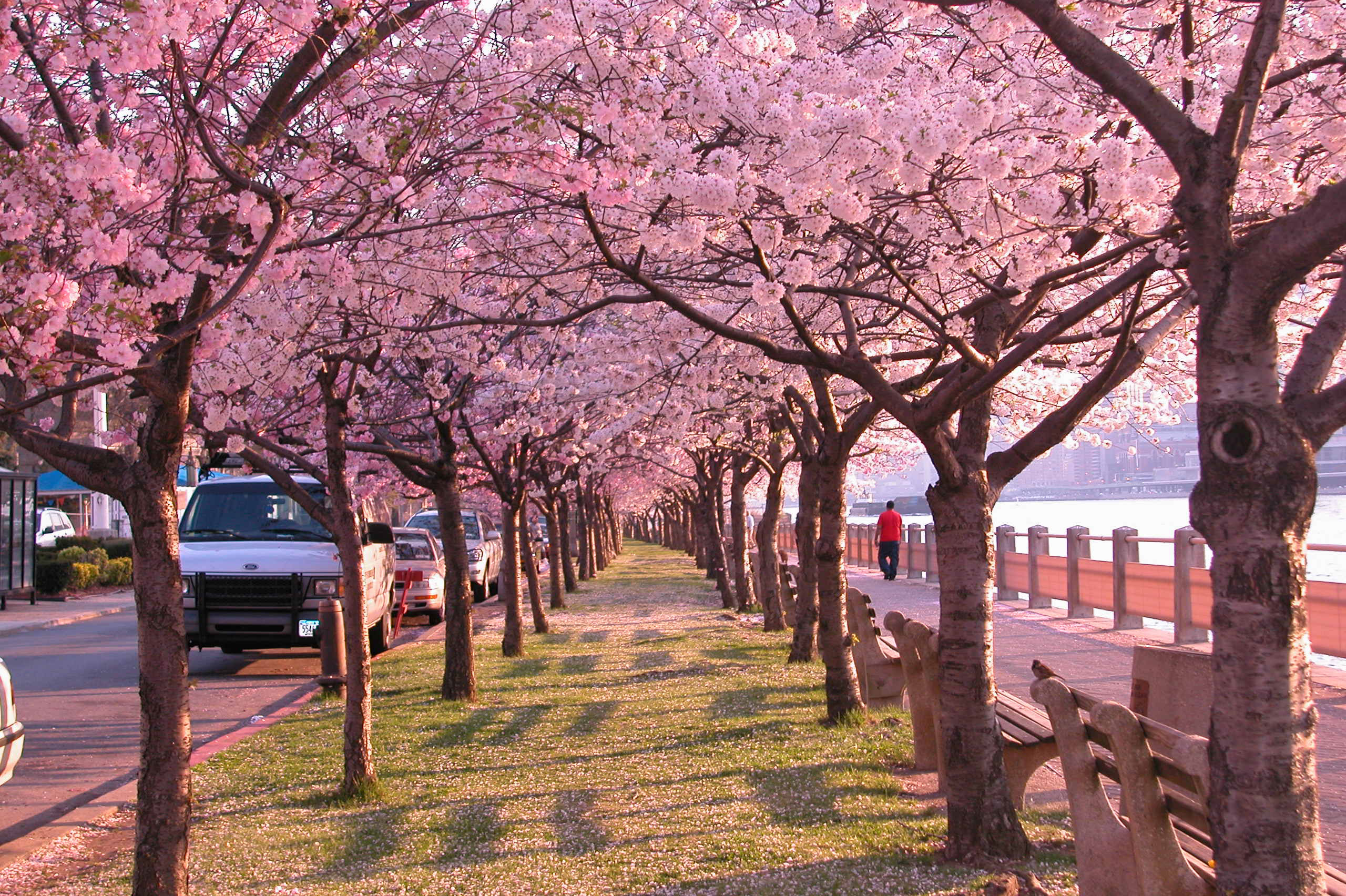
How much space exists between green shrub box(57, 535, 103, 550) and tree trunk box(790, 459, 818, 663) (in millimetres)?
26821

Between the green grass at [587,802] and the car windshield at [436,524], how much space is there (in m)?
15.8

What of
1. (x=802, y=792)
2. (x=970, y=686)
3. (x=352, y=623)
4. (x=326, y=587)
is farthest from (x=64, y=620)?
(x=970, y=686)

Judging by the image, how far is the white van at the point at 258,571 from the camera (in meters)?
14.3

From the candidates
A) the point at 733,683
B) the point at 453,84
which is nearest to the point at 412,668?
the point at 733,683

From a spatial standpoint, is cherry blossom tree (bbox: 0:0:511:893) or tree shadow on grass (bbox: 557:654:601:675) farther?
tree shadow on grass (bbox: 557:654:601:675)

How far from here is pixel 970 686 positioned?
5828mm

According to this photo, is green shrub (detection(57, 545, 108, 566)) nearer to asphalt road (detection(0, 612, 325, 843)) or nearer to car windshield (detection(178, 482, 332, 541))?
asphalt road (detection(0, 612, 325, 843))

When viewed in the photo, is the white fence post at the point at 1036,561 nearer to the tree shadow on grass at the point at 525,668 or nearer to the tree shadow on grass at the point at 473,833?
the tree shadow on grass at the point at 525,668

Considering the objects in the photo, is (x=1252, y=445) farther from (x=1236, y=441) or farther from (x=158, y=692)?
(x=158, y=692)

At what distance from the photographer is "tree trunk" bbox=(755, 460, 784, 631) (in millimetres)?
17859

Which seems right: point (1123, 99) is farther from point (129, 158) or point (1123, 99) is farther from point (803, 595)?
point (803, 595)

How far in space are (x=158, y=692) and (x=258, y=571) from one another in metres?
10.1

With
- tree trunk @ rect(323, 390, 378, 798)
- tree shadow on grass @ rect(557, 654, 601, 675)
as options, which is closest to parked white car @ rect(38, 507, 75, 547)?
tree shadow on grass @ rect(557, 654, 601, 675)

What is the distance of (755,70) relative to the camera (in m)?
6.43
